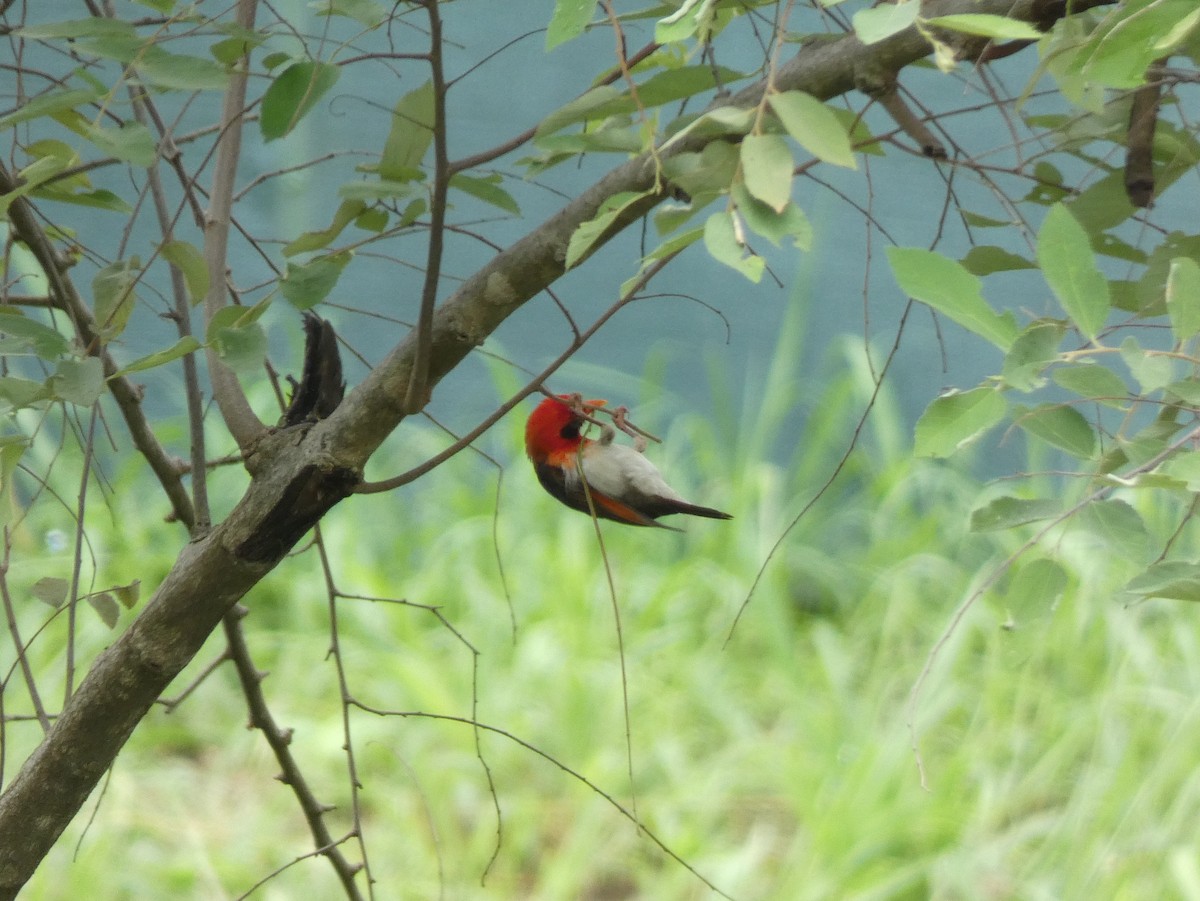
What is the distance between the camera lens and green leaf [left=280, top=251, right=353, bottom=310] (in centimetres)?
50

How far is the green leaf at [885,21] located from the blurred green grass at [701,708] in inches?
41.7

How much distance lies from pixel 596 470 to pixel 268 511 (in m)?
0.22

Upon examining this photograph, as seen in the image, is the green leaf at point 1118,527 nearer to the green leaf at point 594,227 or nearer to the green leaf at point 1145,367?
the green leaf at point 1145,367

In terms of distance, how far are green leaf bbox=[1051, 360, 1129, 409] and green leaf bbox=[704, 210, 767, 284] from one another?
4.6 inches

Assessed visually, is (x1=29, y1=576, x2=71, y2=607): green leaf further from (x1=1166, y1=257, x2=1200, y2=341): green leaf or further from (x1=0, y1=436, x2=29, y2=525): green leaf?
(x1=1166, y1=257, x2=1200, y2=341): green leaf

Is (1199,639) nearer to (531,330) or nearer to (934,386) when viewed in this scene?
(934,386)

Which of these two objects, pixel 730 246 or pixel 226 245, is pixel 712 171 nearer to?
pixel 730 246

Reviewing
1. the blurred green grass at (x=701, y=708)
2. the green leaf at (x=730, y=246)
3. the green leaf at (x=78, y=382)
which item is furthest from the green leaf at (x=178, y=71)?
the blurred green grass at (x=701, y=708)

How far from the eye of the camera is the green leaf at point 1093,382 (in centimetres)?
40

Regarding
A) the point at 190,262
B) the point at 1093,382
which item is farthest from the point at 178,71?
the point at 1093,382

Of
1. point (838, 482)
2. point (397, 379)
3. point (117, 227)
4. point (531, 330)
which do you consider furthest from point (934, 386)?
point (397, 379)

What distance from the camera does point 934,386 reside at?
2328 mm

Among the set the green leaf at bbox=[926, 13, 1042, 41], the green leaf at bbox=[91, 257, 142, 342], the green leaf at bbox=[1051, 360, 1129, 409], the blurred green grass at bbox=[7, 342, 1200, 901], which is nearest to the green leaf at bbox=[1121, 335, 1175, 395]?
the green leaf at bbox=[1051, 360, 1129, 409]

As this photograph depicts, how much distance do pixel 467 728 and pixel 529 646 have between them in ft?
0.56
